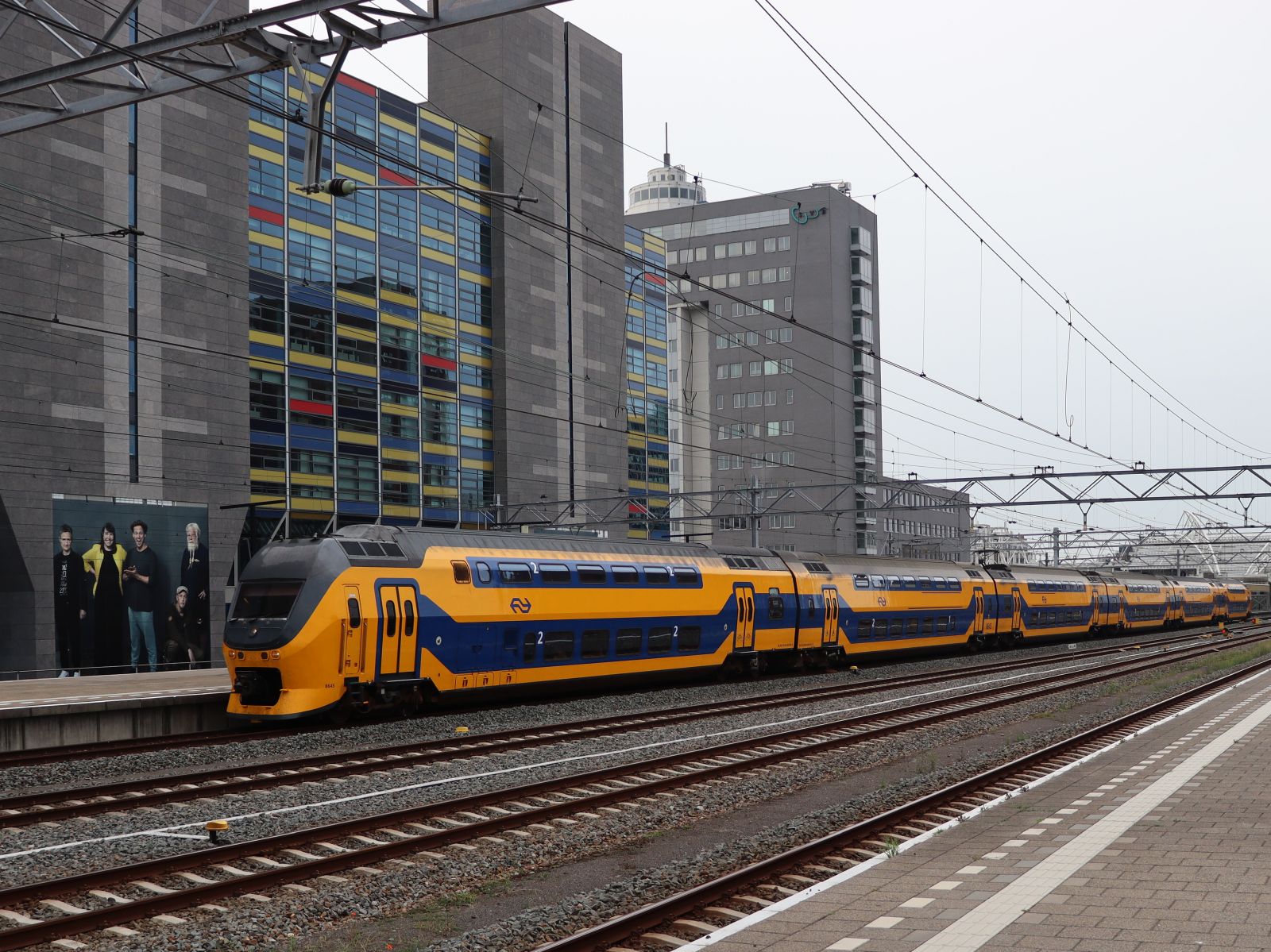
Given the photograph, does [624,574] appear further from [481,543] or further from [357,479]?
[357,479]

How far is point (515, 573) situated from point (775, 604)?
11.9 m

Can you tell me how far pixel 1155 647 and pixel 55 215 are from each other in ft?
161

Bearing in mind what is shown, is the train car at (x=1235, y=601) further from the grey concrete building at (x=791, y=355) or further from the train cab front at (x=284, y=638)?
the train cab front at (x=284, y=638)

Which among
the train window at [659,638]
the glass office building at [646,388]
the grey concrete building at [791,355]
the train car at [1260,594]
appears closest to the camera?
the train window at [659,638]

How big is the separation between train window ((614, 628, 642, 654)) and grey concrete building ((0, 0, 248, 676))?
20201 mm

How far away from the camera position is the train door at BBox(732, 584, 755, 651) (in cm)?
3559

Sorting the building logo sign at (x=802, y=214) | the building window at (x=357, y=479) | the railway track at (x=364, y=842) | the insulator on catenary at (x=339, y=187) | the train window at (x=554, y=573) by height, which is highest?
the building logo sign at (x=802, y=214)

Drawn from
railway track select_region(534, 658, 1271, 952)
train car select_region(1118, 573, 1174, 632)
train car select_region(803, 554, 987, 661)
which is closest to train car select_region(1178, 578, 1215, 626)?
train car select_region(1118, 573, 1174, 632)

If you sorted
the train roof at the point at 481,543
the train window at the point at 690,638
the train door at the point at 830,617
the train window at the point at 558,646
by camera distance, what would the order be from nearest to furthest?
1. the train roof at the point at 481,543
2. the train window at the point at 558,646
3. the train window at the point at 690,638
4. the train door at the point at 830,617

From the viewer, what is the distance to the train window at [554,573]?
94.0 feet

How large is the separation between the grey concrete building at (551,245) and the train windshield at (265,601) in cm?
4625

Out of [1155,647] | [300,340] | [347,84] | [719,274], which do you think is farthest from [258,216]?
[719,274]

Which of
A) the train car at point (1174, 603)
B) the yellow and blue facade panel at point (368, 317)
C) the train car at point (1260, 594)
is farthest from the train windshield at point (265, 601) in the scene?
the train car at point (1260, 594)

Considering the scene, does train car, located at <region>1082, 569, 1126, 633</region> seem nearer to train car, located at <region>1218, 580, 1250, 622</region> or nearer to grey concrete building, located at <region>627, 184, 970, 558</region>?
train car, located at <region>1218, 580, 1250, 622</region>
